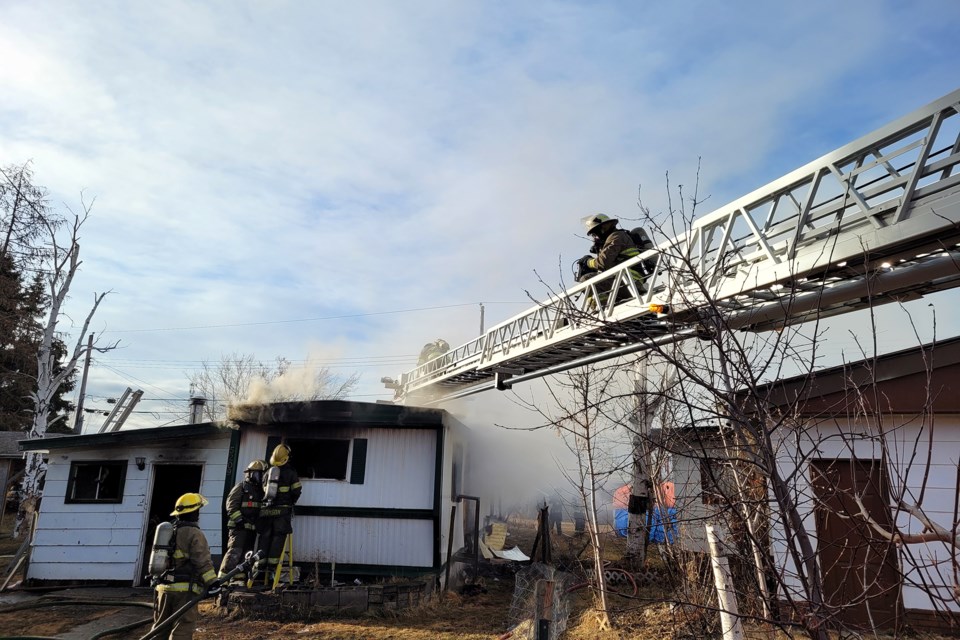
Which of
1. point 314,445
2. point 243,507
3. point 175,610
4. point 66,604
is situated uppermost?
point 314,445

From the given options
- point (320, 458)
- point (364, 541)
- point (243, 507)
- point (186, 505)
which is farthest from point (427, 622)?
point (186, 505)

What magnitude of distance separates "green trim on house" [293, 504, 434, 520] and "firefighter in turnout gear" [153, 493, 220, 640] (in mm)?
3388

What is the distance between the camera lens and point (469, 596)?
30.4 ft

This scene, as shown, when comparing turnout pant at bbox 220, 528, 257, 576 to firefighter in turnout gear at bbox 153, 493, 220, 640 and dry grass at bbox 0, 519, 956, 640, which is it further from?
firefighter in turnout gear at bbox 153, 493, 220, 640

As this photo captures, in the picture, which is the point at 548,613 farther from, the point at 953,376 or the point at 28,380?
the point at 28,380

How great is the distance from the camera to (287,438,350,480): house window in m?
9.73

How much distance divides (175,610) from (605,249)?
19.8ft

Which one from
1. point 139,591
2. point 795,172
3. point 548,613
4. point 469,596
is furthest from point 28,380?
point 795,172

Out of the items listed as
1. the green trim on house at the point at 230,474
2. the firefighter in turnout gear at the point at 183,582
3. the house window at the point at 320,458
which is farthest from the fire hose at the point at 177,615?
the green trim on house at the point at 230,474

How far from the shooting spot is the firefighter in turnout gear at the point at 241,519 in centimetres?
841

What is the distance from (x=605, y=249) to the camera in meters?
6.62

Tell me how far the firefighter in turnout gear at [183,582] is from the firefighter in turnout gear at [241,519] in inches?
92.5

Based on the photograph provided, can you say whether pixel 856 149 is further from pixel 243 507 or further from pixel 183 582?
pixel 243 507

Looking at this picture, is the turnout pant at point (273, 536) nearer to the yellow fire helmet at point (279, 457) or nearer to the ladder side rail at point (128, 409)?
the yellow fire helmet at point (279, 457)
